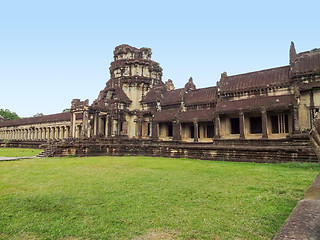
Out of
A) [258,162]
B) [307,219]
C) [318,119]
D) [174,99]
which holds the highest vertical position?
[174,99]

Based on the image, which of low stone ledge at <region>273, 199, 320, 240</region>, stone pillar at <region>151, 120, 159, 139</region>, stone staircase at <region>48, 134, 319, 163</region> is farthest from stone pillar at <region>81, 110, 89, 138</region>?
low stone ledge at <region>273, 199, 320, 240</region>

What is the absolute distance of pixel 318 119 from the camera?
3266mm

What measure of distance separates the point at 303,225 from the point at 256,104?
18388 millimetres

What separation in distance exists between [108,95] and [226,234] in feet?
94.9

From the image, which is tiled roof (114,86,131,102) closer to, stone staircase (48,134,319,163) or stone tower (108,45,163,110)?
stone tower (108,45,163,110)

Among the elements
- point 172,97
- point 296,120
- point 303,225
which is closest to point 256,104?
point 296,120

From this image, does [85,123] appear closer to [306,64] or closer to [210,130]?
[210,130]

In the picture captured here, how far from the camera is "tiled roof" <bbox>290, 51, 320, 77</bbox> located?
698 inches

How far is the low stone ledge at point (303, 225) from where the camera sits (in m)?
2.02

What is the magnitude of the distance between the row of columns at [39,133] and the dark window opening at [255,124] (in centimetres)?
3425

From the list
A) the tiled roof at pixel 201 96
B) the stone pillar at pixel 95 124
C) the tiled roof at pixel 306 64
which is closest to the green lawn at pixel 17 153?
the stone pillar at pixel 95 124

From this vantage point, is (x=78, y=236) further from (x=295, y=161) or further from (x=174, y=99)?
(x=174, y=99)

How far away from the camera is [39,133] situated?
46.9 metres

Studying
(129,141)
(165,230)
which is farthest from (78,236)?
(129,141)
